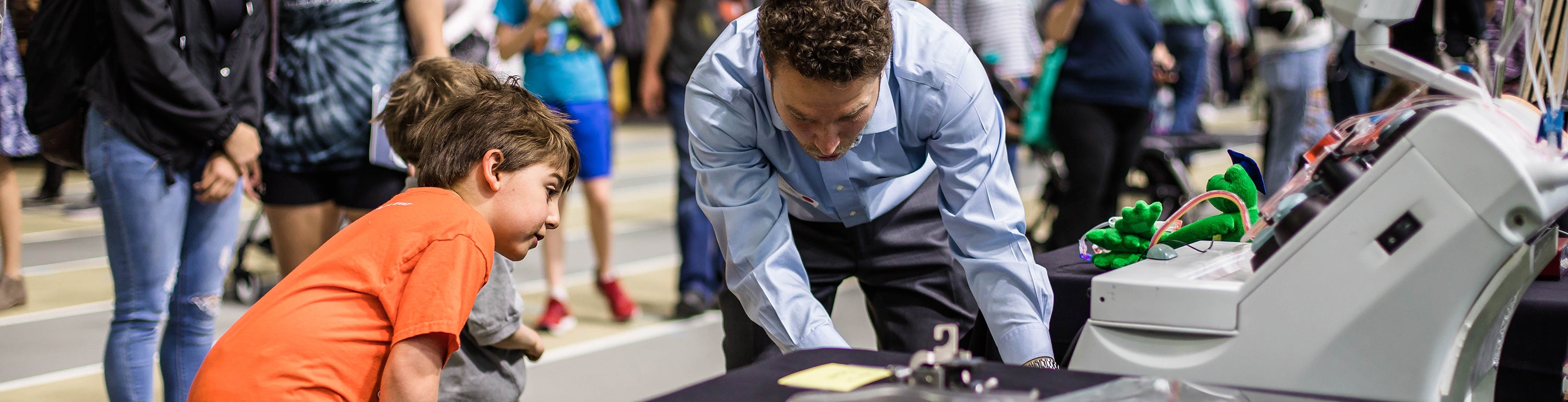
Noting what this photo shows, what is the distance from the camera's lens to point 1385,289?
1.33 metres

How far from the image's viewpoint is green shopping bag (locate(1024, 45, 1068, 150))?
4.62m

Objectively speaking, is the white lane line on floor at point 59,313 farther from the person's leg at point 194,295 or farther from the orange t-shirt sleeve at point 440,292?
the orange t-shirt sleeve at point 440,292

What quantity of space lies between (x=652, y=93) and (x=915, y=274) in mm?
3000

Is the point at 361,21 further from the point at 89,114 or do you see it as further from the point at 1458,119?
the point at 1458,119

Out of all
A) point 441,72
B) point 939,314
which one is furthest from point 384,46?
point 939,314

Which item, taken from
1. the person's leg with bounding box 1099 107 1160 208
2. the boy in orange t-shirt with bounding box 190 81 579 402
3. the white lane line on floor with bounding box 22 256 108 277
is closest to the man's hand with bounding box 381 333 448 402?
the boy in orange t-shirt with bounding box 190 81 579 402

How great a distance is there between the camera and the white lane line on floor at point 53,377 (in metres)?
3.35

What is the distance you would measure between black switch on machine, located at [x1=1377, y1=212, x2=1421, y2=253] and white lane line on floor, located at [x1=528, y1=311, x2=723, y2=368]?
272 centimetres

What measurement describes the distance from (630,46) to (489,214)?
3.41 m

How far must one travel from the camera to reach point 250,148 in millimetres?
2494

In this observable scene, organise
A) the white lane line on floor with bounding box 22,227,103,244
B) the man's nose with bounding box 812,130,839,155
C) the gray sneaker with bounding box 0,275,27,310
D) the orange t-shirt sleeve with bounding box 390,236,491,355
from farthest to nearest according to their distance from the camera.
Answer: the white lane line on floor with bounding box 22,227,103,244, the gray sneaker with bounding box 0,275,27,310, the man's nose with bounding box 812,130,839,155, the orange t-shirt sleeve with bounding box 390,236,491,355

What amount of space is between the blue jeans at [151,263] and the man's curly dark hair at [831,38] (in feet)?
4.40

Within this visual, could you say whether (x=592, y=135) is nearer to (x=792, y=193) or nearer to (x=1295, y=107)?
(x=792, y=193)

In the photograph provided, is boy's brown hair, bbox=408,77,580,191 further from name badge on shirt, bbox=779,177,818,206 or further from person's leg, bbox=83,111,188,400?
person's leg, bbox=83,111,188,400
